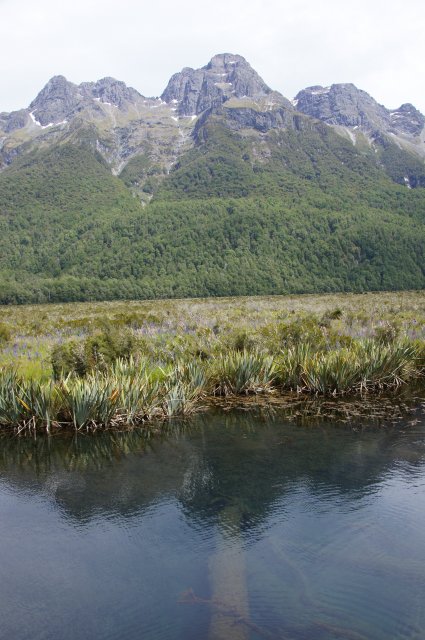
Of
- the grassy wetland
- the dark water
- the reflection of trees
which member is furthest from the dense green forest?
the dark water

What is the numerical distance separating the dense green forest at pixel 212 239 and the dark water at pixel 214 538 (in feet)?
318

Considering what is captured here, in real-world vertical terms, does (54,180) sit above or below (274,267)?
above

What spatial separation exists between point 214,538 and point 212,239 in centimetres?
14883

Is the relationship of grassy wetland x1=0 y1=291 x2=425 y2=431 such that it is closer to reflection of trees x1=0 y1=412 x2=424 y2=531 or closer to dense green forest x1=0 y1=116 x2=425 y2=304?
reflection of trees x1=0 y1=412 x2=424 y2=531

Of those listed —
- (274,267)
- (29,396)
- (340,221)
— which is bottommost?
(29,396)

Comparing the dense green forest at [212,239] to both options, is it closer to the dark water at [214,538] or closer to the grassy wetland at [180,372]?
the grassy wetland at [180,372]

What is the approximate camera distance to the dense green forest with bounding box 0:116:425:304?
132 m

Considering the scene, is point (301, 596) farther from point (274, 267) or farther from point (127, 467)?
point (274, 267)

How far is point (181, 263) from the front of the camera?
5536 inches

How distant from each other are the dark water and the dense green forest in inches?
3813

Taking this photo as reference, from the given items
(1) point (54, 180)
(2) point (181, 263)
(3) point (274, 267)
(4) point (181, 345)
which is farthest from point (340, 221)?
(4) point (181, 345)

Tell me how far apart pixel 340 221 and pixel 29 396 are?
159 meters

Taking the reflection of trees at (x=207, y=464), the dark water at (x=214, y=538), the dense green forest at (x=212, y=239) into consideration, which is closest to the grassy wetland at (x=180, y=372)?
the reflection of trees at (x=207, y=464)

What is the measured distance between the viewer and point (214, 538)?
5.68 metres
